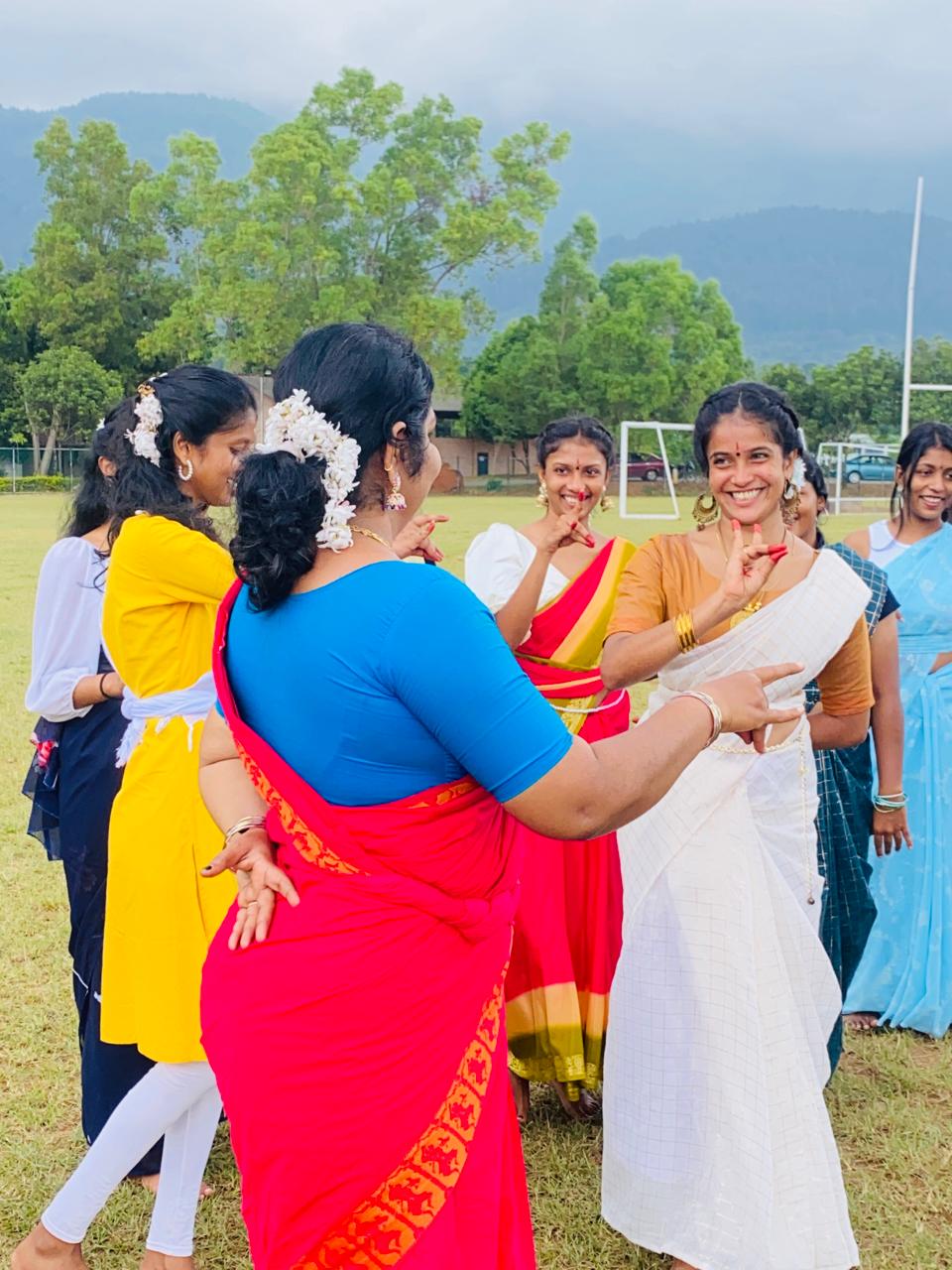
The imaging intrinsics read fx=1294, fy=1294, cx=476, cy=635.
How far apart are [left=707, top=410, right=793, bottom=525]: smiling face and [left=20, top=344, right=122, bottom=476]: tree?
43618 mm

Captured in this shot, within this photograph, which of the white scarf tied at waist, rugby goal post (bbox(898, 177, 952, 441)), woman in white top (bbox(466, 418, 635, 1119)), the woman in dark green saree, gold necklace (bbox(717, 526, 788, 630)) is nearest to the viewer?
gold necklace (bbox(717, 526, 788, 630))

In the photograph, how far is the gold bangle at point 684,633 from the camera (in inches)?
110

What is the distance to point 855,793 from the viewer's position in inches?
159

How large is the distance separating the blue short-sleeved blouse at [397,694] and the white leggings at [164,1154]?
128 cm

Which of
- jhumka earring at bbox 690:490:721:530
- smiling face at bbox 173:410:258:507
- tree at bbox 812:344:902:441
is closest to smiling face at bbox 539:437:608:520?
jhumka earring at bbox 690:490:721:530

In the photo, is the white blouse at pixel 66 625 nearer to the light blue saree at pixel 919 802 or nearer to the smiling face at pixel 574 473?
the smiling face at pixel 574 473

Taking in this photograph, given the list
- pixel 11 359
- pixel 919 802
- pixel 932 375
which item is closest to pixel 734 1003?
pixel 919 802

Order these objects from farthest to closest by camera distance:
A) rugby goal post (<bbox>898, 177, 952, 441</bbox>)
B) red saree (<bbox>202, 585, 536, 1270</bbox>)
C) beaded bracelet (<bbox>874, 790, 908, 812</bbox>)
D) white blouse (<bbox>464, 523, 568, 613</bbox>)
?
rugby goal post (<bbox>898, 177, 952, 441</bbox>)
white blouse (<bbox>464, 523, 568, 613</bbox>)
beaded bracelet (<bbox>874, 790, 908, 812</bbox>)
red saree (<bbox>202, 585, 536, 1270</bbox>)

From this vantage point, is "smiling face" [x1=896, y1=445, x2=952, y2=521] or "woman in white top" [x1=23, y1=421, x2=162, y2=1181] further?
"smiling face" [x1=896, y1=445, x2=952, y2=521]

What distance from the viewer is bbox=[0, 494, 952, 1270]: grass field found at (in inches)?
125

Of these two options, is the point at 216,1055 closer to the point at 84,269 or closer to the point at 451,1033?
the point at 451,1033

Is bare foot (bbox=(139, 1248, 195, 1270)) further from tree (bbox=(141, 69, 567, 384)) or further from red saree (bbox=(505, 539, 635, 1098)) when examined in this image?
tree (bbox=(141, 69, 567, 384))

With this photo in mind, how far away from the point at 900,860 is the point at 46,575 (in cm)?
312

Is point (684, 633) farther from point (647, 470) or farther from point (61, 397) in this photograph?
point (61, 397)
